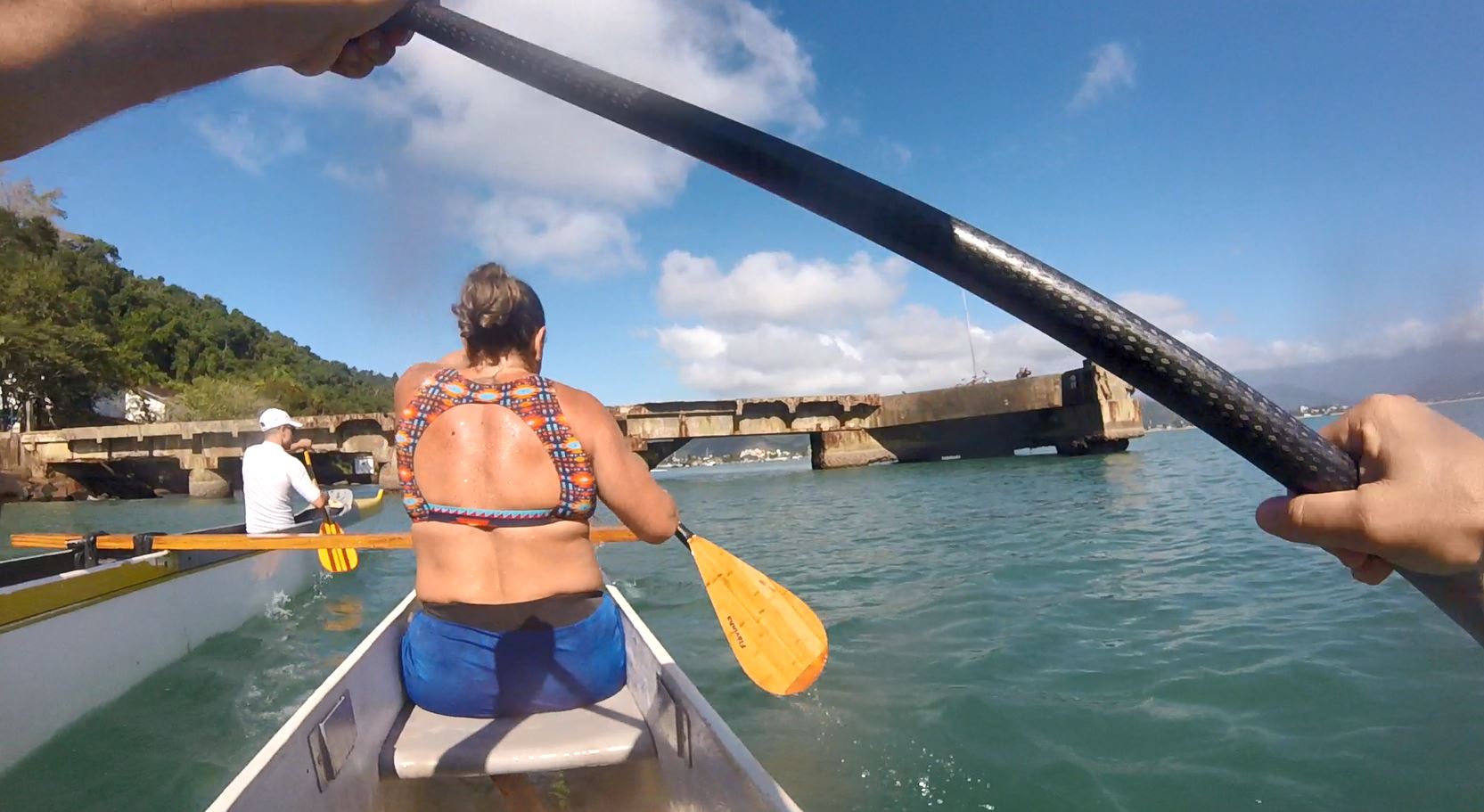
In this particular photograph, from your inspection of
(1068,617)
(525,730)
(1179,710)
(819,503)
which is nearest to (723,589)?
(525,730)

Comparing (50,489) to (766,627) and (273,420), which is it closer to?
(273,420)

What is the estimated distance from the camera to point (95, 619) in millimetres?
5355

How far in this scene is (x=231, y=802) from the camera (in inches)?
79.0

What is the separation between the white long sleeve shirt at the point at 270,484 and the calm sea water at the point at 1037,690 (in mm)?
1098

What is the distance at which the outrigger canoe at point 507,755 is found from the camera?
99.5 inches

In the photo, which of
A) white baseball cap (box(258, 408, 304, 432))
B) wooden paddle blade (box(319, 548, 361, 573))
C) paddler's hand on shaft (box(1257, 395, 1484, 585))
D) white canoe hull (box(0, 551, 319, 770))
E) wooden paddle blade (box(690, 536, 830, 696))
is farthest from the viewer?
wooden paddle blade (box(319, 548, 361, 573))

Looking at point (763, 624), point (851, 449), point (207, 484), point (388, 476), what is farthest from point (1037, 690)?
point (207, 484)

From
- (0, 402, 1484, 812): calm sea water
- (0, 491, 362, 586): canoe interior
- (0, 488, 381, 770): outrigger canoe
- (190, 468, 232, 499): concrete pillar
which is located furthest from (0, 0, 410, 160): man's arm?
(190, 468, 232, 499): concrete pillar

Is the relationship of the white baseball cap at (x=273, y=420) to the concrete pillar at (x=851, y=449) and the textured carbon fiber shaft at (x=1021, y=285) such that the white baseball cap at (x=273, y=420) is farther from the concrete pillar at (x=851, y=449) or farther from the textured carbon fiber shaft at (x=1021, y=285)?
the concrete pillar at (x=851, y=449)

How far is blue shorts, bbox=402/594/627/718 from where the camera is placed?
2.81m

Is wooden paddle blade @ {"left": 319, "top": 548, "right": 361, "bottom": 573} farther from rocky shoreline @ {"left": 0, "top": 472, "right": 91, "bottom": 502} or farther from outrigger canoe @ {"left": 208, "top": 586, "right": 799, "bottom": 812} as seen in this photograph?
rocky shoreline @ {"left": 0, "top": 472, "right": 91, "bottom": 502}

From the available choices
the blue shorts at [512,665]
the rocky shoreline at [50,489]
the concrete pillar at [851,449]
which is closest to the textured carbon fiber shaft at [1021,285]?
the blue shorts at [512,665]

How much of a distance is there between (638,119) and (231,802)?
7.01ft

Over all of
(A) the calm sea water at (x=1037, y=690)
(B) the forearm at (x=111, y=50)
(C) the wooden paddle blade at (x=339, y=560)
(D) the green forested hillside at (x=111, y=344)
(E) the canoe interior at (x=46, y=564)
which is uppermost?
(D) the green forested hillside at (x=111, y=344)
